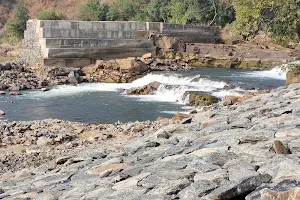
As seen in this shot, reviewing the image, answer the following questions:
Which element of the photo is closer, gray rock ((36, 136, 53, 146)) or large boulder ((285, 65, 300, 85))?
gray rock ((36, 136, 53, 146))

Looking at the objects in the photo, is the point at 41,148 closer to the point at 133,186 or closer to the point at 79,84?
the point at 133,186

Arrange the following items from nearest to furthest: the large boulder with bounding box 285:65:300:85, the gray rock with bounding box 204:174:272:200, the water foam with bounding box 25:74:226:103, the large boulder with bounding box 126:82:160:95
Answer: the gray rock with bounding box 204:174:272:200, the large boulder with bounding box 285:65:300:85, the water foam with bounding box 25:74:226:103, the large boulder with bounding box 126:82:160:95

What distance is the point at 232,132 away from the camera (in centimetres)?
558

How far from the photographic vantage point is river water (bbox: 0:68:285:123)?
50.3ft

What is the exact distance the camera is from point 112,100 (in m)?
18.6

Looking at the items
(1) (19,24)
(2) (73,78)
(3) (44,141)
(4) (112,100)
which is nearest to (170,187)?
(3) (44,141)

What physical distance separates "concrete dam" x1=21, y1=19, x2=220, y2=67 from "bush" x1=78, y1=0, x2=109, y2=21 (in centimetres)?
1119

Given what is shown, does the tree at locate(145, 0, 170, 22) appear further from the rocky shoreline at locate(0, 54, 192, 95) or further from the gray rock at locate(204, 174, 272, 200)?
the gray rock at locate(204, 174, 272, 200)

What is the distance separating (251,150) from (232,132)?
1.33m

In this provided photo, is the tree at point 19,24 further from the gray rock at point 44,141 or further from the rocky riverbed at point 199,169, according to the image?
the rocky riverbed at point 199,169

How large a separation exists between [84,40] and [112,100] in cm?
942

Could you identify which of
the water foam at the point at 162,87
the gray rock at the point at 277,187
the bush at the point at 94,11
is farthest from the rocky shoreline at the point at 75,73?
the gray rock at the point at 277,187

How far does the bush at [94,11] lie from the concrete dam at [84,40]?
11.2 m

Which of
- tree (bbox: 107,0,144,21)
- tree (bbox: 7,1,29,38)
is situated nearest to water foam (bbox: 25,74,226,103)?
tree (bbox: 107,0,144,21)
